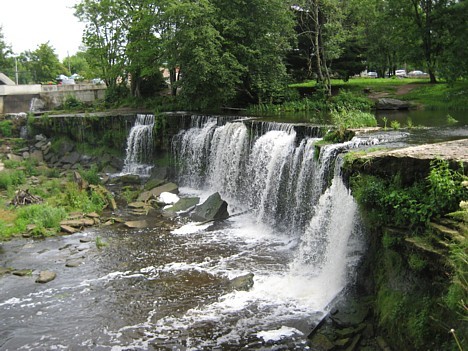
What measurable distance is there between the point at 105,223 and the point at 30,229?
2401 mm

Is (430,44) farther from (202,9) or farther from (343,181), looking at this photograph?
(343,181)

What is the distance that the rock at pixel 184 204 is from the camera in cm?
1697

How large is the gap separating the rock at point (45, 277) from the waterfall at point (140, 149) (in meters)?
10.9

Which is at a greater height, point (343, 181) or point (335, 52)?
point (335, 52)

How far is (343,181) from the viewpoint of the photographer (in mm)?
10422

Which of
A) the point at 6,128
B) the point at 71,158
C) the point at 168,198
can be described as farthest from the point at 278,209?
the point at 6,128

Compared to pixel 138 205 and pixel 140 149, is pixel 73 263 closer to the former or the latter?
pixel 138 205

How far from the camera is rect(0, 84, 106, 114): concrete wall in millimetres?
31000

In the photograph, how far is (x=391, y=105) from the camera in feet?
80.9

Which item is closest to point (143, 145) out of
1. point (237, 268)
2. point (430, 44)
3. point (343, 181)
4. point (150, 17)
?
point (150, 17)

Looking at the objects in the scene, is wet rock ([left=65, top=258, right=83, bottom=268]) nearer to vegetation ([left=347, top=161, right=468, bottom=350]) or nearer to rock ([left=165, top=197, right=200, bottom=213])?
rock ([left=165, top=197, right=200, bottom=213])

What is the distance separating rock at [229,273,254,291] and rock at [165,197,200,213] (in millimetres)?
6618

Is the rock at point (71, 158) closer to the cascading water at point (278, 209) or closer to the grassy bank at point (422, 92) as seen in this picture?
the cascading water at point (278, 209)

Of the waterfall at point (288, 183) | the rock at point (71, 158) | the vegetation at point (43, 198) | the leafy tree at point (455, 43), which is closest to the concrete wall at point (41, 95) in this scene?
the rock at point (71, 158)
